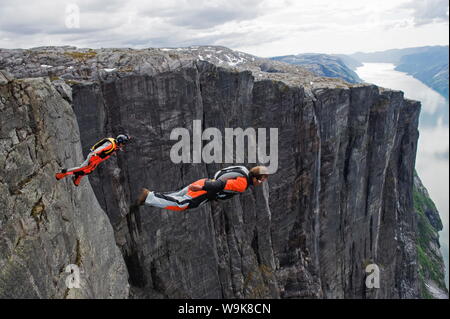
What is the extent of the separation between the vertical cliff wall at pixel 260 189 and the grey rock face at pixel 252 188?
0.40 ft

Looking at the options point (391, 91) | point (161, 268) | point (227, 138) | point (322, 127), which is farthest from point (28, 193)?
point (391, 91)

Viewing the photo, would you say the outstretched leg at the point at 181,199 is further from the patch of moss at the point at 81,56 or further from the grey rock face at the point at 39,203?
the patch of moss at the point at 81,56

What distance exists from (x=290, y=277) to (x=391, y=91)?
34538 mm

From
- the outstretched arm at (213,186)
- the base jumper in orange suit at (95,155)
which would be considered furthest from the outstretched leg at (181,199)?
the base jumper in orange suit at (95,155)

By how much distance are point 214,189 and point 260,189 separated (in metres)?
24.2

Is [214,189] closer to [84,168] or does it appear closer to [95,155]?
[95,155]

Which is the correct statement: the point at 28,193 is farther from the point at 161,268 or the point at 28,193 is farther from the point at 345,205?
the point at 345,205

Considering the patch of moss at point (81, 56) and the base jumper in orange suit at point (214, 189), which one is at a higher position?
the patch of moss at point (81, 56)

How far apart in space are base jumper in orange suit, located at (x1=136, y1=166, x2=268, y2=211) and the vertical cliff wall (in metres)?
13.0

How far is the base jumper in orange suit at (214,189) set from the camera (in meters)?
12.4

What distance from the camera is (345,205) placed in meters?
50.3

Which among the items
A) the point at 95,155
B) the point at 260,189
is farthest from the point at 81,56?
the point at 260,189

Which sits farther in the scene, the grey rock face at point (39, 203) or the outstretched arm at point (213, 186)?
the outstretched arm at point (213, 186)

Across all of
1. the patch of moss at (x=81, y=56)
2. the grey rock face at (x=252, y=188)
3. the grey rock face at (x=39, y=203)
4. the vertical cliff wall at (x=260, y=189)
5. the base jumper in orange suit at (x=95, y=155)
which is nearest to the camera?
the grey rock face at (x=39, y=203)
